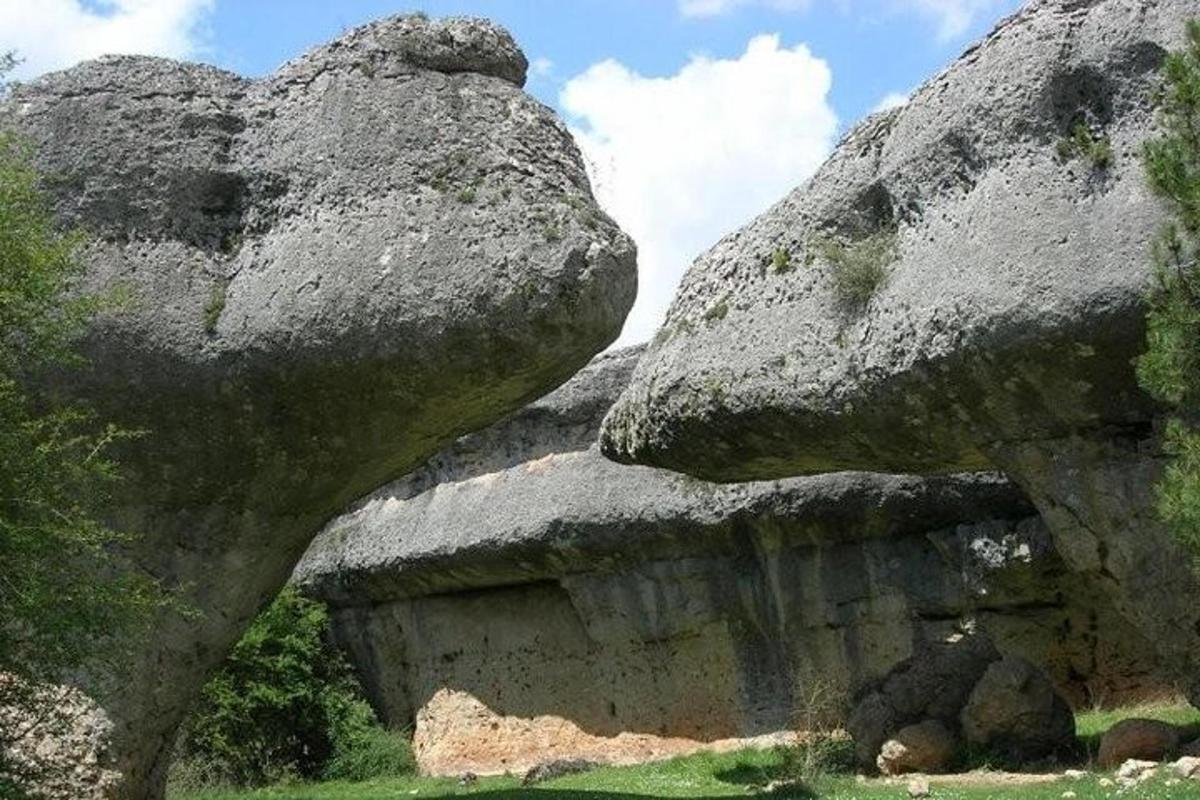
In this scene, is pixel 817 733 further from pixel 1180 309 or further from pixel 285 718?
pixel 285 718

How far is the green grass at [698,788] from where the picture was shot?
41.6 feet

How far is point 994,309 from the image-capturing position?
12.4 meters

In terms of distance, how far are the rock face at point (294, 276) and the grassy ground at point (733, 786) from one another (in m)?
4.02

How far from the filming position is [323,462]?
12.5 metres

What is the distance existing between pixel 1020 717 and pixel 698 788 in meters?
3.49

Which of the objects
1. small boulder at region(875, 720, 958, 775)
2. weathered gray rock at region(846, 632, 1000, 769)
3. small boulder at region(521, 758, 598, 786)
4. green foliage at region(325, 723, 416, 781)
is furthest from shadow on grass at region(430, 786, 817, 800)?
green foliage at region(325, 723, 416, 781)

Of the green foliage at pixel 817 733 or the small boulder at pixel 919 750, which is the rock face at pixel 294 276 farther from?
the small boulder at pixel 919 750

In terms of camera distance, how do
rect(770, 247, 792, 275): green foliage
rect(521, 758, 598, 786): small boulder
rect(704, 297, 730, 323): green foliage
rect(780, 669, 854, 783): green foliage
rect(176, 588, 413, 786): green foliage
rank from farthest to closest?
rect(176, 588, 413, 786): green foliage → rect(521, 758, 598, 786): small boulder → rect(780, 669, 854, 783): green foliage → rect(704, 297, 730, 323): green foliage → rect(770, 247, 792, 275): green foliage

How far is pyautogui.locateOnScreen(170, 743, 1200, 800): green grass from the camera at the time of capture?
12680mm

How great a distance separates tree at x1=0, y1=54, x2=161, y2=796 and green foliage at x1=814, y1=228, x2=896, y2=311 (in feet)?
20.6

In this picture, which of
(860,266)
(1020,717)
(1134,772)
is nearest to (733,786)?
(1020,717)

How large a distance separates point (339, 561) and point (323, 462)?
42.9ft

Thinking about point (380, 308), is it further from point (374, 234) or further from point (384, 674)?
point (384, 674)

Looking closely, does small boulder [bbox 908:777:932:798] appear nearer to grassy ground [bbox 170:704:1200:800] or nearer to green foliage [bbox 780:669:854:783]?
grassy ground [bbox 170:704:1200:800]
